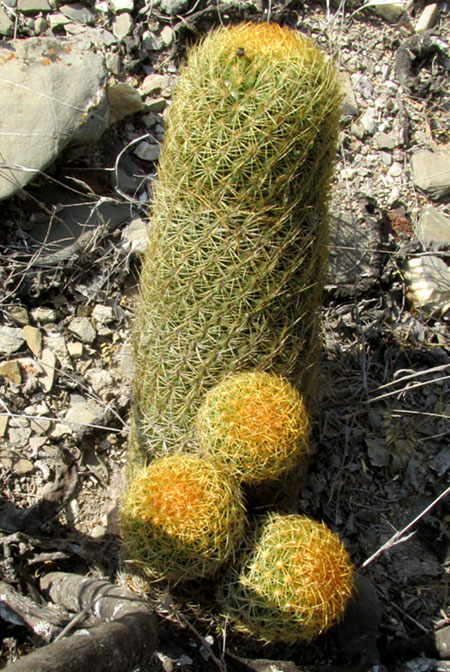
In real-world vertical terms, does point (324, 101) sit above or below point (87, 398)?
above

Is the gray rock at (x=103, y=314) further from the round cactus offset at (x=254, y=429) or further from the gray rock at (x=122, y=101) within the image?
the round cactus offset at (x=254, y=429)

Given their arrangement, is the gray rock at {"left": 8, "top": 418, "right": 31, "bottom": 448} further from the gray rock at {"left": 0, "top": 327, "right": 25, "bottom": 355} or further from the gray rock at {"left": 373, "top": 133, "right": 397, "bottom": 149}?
the gray rock at {"left": 373, "top": 133, "right": 397, "bottom": 149}

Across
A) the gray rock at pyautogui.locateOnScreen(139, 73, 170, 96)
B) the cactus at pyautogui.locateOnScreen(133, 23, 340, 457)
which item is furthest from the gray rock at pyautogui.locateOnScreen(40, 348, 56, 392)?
the gray rock at pyautogui.locateOnScreen(139, 73, 170, 96)

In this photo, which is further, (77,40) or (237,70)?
(77,40)

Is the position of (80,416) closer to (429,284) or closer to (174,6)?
(429,284)

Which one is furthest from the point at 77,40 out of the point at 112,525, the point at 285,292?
the point at 112,525

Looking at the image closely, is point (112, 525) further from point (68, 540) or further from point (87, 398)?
point (87, 398)

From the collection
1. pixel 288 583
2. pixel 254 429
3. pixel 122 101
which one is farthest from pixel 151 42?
pixel 288 583
